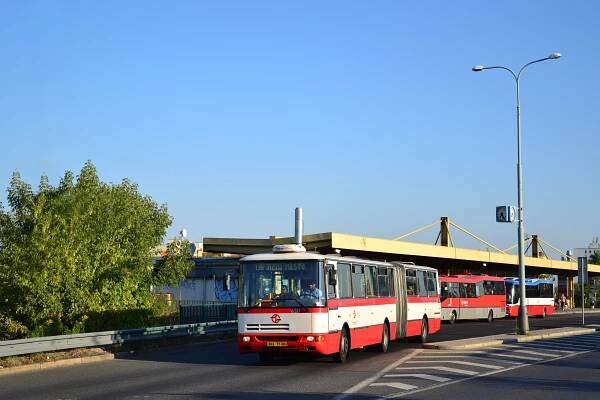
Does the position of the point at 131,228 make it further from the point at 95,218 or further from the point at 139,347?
the point at 139,347

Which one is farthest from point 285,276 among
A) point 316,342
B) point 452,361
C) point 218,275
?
point 218,275

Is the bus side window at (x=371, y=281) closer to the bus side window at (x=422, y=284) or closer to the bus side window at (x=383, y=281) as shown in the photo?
the bus side window at (x=383, y=281)

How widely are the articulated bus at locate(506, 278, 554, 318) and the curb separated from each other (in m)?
35.3

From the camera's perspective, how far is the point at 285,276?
A: 19844 mm

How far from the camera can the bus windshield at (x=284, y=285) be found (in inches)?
772

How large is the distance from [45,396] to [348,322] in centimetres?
888

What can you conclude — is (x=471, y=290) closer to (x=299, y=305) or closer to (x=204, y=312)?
(x=204, y=312)

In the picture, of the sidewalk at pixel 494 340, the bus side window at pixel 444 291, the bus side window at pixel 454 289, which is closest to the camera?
the sidewalk at pixel 494 340

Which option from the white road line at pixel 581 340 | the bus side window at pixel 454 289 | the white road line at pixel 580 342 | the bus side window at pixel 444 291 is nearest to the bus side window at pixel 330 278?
the white road line at pixel 580 342

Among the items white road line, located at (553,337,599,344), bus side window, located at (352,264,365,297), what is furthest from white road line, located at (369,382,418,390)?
white road line, located at (553,337,599,344)

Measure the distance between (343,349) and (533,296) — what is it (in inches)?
1557

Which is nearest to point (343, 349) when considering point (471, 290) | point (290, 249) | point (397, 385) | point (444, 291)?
point (290, 249)

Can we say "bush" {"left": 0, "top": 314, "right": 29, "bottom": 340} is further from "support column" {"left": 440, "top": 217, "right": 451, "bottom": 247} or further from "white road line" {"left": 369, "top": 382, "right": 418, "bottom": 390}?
"support column" {"left": 440, "top": 217, "right": 451, "bottom": 247}

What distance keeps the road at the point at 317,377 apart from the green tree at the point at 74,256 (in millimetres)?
3912
